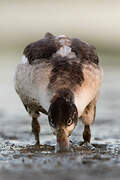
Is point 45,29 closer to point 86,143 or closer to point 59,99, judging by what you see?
point 86,143

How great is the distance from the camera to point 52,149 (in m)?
8.96

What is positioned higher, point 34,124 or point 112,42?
point 112,42

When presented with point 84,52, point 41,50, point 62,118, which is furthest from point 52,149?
point 84,52

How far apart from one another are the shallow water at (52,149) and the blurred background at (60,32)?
1.3 inches

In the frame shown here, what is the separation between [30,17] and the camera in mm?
33594

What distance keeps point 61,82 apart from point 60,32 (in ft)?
59.0

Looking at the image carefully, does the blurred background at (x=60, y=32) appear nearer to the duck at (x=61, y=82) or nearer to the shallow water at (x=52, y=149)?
the shallow water at (x=52, y=149)

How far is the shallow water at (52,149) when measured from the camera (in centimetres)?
669

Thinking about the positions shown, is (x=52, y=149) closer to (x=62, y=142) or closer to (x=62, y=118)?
(x=62, y=142)

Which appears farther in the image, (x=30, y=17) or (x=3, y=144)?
(x=30, y=17)

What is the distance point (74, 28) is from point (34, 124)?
1879 cm

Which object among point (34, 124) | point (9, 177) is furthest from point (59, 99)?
point (34, 124)

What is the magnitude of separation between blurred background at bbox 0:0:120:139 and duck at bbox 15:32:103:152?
2972mm

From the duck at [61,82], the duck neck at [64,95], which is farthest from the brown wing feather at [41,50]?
the duck neck at [64,95]
